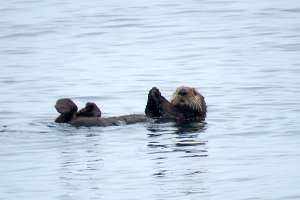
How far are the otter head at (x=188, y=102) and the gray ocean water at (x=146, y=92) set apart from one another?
0.21 m

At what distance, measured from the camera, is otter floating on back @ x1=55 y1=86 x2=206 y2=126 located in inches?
428

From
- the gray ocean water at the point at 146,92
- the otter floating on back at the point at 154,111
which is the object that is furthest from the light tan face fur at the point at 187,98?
the gray ocean water at the point at 146,92

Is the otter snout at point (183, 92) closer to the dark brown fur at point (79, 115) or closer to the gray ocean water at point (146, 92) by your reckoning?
the gray ocean water at point (146, 92)

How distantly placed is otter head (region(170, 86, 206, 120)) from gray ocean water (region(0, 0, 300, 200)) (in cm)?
21

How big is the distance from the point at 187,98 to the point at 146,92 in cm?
345

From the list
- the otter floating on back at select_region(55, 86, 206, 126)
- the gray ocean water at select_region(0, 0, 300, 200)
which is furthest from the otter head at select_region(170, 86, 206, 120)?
the gray ocean water at select_region(0, 0, 300, 200)

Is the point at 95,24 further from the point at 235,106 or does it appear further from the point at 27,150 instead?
the point at 27,150

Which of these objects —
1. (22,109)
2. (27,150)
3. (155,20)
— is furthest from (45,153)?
(155,20)

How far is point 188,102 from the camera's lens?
11.8 metres

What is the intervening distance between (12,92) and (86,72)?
323cm

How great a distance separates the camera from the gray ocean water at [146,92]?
9.23m

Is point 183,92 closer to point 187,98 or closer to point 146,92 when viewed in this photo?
point 187,98

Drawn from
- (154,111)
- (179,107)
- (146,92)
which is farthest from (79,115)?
(146,92)

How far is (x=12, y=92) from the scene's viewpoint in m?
15.5
